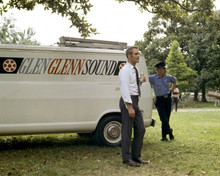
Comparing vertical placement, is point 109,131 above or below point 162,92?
below

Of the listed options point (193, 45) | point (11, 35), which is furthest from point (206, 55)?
point (11, 35)

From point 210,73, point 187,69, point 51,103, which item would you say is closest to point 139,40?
point 187,69

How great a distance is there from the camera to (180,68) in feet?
124

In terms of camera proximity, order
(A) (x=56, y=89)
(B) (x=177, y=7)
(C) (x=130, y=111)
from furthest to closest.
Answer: (B) (x=177, y=7) < (A) (x=56, y=89) < (C) (x=130, y=111)

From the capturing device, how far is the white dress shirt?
525 centimetres

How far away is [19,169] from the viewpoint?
5.25 m

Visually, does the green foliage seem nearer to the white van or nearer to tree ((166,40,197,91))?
the white van

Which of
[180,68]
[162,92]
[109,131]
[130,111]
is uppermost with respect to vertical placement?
[180,68]

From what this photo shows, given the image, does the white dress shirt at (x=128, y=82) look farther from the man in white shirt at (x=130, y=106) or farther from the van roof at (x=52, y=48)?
the van roof at (x=52, y=48)

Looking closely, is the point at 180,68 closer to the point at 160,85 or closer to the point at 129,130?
the point at 160,85

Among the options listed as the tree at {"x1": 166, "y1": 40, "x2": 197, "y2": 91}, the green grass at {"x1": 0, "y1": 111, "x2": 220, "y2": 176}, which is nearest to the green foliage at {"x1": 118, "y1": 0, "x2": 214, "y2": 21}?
the green grass at {"x1": 0, "y1": 111, "x2": 220, "y2": 176}

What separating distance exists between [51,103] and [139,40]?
37704 mm

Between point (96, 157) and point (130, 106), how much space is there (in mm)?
1606

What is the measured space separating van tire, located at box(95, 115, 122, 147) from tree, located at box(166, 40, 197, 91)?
103 feet
